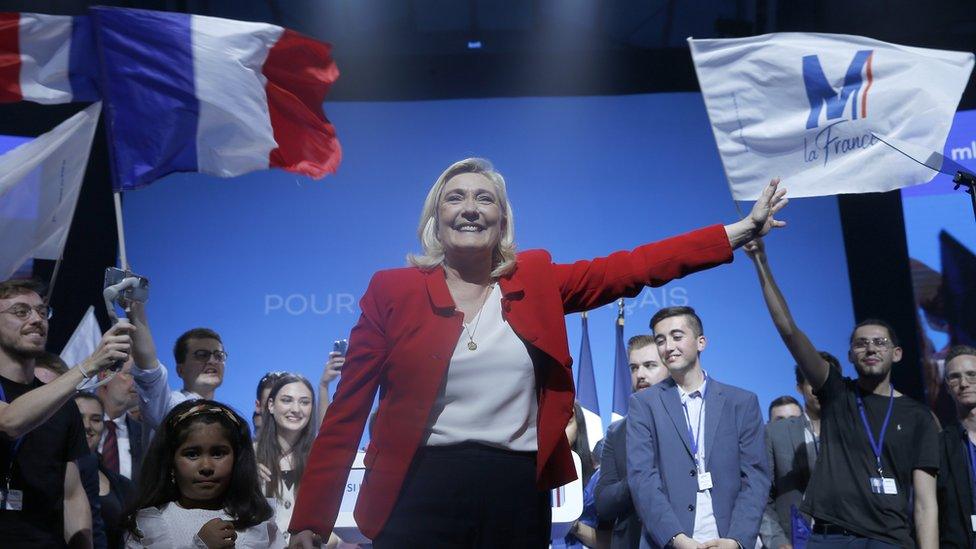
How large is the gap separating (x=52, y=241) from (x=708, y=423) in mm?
3075

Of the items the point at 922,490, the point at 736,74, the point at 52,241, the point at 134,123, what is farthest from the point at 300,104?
the point at 922,490

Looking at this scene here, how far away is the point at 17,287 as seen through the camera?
12.2ft

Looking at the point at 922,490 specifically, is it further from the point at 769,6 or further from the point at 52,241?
the point at 769,6

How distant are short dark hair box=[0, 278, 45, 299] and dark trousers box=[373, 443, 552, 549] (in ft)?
7.01

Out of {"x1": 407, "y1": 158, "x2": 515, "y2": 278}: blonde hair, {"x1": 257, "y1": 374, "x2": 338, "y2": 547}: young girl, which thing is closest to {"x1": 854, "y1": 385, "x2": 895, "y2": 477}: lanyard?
{"x1": 257, "y1": 374, "x2": 338, "y2": 547}: young girl

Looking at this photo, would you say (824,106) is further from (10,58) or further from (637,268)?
(10,58)

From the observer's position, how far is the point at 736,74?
15.8 feet

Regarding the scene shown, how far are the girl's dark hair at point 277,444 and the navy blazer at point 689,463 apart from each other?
1.54 metres

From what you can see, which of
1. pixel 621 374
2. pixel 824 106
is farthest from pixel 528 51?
pixel 824 106

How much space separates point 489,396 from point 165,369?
2274 mm

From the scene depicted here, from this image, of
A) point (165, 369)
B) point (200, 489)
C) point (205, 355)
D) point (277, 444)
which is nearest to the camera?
point (200, 489)

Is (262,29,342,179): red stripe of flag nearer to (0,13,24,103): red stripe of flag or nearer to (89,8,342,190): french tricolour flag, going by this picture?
(89,8,342,190): french tricolour flag

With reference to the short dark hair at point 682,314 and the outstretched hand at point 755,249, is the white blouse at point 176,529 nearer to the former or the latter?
the outstretched hand at point 755,249

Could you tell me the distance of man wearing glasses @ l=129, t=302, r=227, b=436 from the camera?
12.8 ft
